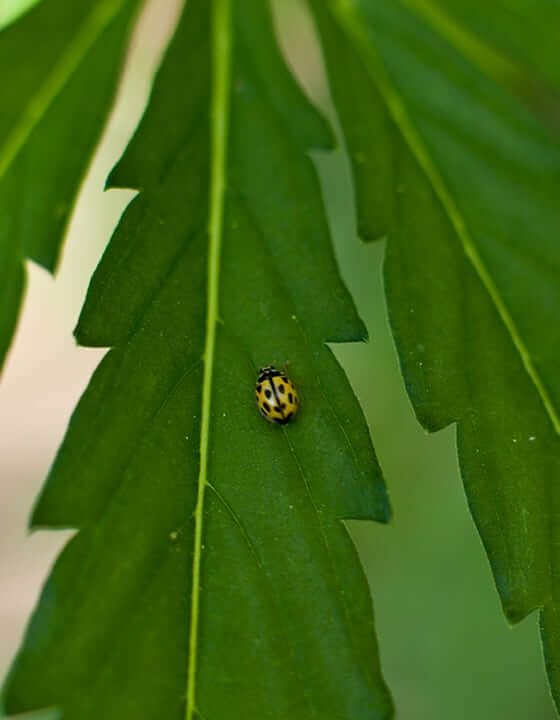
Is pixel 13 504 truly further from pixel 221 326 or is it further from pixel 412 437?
pixel 221 326

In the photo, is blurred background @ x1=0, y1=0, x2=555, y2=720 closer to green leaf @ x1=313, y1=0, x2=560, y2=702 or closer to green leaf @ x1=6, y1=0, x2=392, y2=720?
green leaf @ x1=313, y1=0, x2=560, y2=702

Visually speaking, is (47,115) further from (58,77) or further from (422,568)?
(422,568)

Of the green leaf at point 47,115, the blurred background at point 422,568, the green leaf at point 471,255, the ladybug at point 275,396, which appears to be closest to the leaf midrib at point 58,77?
the green leaf at point 47,115

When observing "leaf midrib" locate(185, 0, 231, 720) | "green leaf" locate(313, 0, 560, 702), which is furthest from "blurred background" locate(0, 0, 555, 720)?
"leaf midrib" locate(185, 0, 231, 720)

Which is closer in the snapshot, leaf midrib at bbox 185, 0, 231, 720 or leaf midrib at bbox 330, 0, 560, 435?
leaf midrib at bbox 185, 0, 231, 720

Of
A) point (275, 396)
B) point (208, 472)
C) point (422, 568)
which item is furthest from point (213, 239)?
point (422, 568)

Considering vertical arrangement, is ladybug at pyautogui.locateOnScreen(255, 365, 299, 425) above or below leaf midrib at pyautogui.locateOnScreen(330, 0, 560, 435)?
below

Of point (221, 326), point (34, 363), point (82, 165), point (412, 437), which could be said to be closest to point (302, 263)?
point (221, 326)
